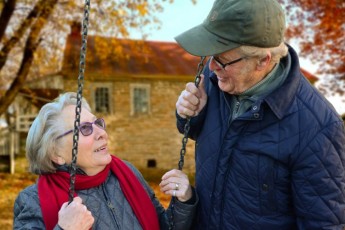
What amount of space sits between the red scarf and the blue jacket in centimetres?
39

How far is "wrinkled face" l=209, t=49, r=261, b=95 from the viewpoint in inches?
74.2

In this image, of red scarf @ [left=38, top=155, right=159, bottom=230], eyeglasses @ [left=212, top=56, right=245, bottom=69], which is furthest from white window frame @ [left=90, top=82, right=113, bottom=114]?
eyeglasses @ [left=212, top=56, right=245, bottom=69]

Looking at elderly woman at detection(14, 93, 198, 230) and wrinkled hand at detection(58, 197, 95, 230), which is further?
elderly woman at detection(14, 93, 198, 230)

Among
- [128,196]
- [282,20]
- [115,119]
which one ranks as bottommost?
[115,119]

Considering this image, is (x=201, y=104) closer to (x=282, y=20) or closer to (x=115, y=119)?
(x=282, y=20)

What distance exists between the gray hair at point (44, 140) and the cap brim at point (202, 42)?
2.50ft

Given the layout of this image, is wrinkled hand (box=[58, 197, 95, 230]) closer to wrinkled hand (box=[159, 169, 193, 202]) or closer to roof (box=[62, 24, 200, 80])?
wrinkled hand (box=[159, 169, 193, 202])

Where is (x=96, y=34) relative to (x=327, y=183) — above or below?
above

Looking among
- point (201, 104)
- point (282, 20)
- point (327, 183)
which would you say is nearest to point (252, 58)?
point (282, 20)

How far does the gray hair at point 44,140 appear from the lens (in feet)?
7.06

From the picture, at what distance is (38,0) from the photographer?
11.3 metres

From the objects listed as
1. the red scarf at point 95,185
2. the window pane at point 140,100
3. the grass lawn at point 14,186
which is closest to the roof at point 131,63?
the window pane at point 140,100

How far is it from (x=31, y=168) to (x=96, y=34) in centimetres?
1114

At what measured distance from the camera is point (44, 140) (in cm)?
215
